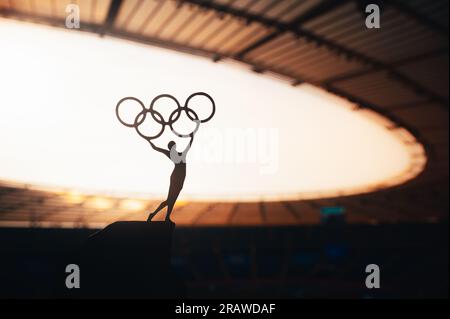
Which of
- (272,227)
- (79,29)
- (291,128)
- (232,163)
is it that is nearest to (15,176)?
(232,163)

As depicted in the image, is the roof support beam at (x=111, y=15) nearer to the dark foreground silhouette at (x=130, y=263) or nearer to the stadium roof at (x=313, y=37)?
the stadium roof at (x=313, y=37)

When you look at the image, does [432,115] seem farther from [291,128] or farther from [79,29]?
[79,29]

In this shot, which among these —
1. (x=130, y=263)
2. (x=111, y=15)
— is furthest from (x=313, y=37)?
(x=130, y=263)

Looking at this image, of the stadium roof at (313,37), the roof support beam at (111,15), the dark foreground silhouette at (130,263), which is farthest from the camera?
the stadium roof at (313,37)

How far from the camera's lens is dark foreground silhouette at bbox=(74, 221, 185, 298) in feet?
22.4

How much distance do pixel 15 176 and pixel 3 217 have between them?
14.9 m

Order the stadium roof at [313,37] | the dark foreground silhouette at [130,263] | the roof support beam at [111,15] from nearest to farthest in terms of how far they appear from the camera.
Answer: the dark foreground silhouette at [130,263]
the roof support beam at [111,15]
the stadium roof at [313,37]

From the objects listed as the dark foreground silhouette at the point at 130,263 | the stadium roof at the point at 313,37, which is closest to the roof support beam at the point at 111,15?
the stadium roof at the point at 313,37

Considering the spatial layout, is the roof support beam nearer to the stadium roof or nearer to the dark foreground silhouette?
the stadium roof

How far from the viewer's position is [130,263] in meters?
6.93

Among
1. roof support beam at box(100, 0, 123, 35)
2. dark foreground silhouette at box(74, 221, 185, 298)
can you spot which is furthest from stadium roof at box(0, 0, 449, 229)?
dark foreground silhouette at box(74, 221, 185, 298)

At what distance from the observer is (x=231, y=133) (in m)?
19.4

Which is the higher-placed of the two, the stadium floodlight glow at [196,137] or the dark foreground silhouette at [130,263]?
the stadium floodlight glow at [196,137]

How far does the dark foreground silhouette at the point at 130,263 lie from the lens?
6836 millimetres
